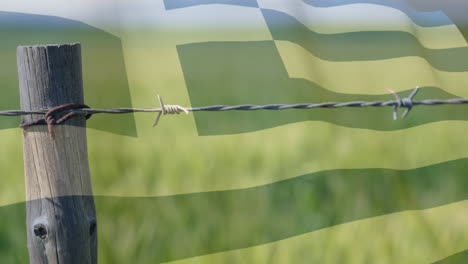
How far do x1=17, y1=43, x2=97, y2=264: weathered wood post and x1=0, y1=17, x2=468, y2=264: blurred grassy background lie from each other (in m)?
2.02

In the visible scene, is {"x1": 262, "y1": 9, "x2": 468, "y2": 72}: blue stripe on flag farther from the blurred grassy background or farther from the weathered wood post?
the weathered wood post

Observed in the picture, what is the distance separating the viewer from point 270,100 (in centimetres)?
465

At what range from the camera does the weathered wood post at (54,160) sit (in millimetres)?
1812

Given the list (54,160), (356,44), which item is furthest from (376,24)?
(54,160)

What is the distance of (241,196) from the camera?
4133 millimetres

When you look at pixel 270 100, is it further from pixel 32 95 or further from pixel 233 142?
pixel 32 95

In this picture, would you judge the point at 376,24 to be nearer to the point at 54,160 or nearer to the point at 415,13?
the point at 415,13

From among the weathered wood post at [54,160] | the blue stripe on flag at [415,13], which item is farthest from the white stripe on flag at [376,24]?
the weathered wood post at [54,160]

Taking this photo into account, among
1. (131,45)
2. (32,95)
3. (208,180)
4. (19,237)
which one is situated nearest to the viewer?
(32,95)

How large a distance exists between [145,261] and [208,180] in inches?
27.5

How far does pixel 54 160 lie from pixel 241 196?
95.1 inches

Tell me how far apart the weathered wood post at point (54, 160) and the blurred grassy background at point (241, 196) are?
2024mm

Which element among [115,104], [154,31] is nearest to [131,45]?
[154,31]

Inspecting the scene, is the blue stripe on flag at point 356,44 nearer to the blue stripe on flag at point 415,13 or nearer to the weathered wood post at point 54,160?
the blue stripe on flag at point 415,13
